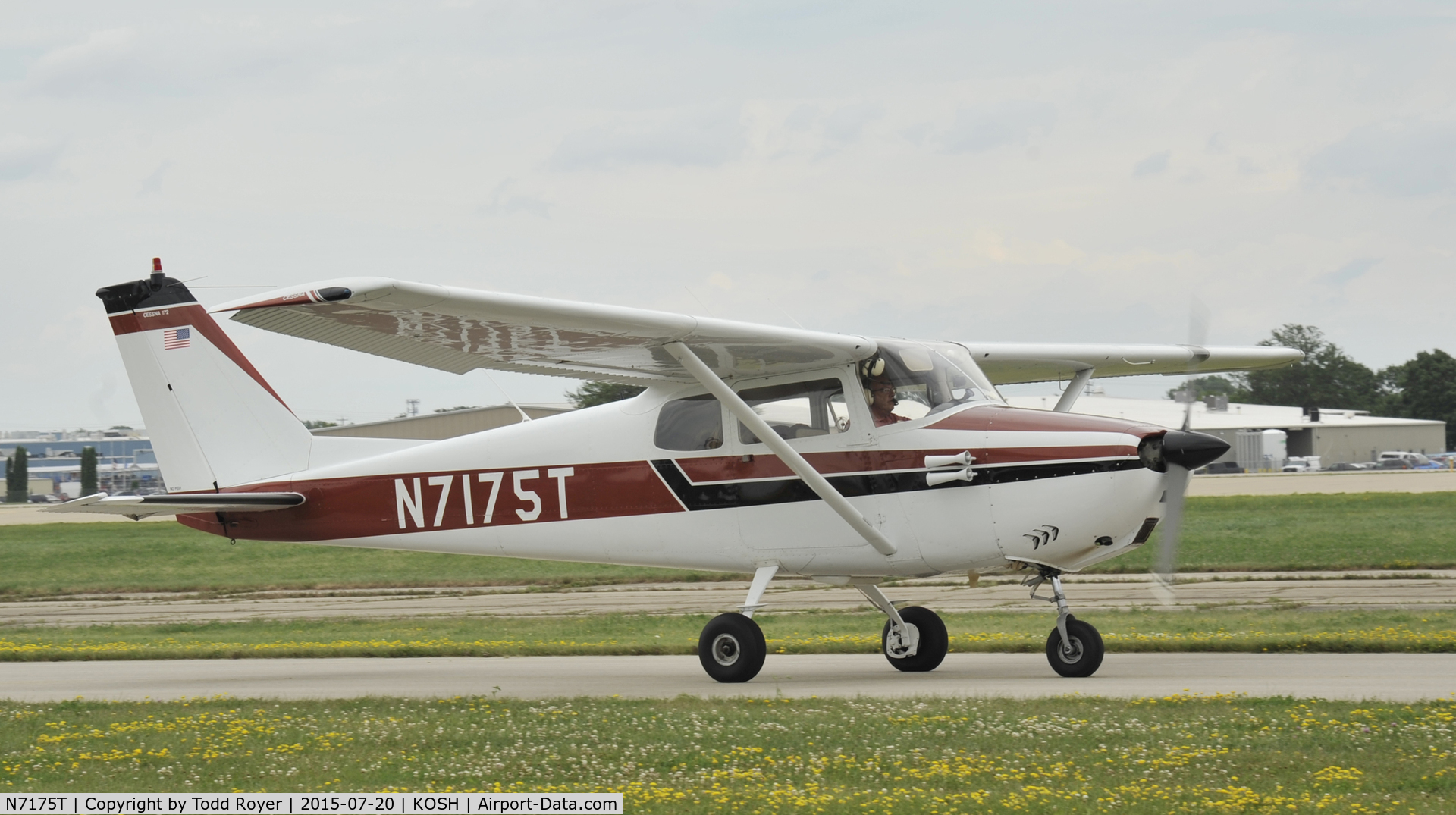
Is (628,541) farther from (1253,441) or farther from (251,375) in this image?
(1253,441)

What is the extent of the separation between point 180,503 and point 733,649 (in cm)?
564

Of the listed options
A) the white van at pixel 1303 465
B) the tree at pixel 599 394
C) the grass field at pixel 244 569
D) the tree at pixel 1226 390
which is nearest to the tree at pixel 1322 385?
the tree at pixel 1226 390

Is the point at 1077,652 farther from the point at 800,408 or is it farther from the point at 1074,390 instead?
the point at 1074,390

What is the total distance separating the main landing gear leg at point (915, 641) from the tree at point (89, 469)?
79257 millimetres

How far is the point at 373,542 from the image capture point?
1342cm

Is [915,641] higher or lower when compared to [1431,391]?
lower

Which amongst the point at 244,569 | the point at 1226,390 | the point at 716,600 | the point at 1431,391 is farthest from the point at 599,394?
the point at 1226,390

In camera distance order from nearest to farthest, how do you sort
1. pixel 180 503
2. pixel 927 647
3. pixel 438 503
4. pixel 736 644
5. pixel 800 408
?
pixel 736 644, pixel 800 408, pixel 927 647, pixel 180 503, pixel 438 503

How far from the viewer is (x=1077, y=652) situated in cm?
1113

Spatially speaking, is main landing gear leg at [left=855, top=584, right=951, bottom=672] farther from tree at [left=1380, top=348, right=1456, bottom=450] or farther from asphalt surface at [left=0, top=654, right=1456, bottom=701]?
tree at [left=1380, top=348, right=1456, bottom=450]

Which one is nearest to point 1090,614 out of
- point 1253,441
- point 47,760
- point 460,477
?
point 460,477

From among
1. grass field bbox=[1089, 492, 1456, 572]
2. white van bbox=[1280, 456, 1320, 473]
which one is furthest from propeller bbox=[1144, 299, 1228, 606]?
white van bbox=[1280, 456, 1320, 473]

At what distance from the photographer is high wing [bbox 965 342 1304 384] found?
13.5m

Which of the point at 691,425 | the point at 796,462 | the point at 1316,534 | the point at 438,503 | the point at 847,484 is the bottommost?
the point at 1316,534
